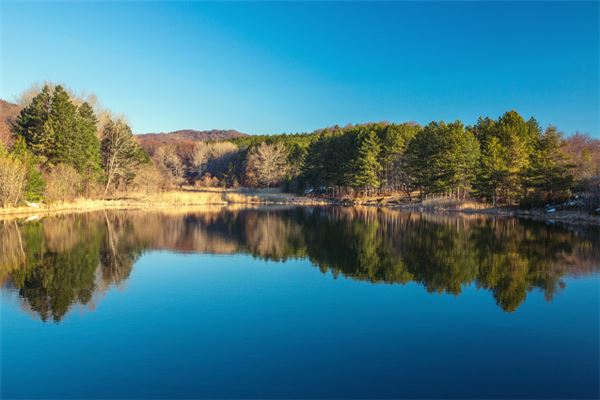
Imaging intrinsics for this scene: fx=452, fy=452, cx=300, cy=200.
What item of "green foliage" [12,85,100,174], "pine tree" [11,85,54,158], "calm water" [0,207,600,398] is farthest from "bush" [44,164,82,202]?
"calm water" [0,207,600,398]

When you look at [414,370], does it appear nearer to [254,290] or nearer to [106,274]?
[254,290]

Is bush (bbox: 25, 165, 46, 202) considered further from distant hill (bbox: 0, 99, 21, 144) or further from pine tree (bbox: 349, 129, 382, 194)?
pine tree (bbox: 349, 129, 382, 194)

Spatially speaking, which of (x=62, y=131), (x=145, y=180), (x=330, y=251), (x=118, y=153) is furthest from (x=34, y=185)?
(x=330, y=251)

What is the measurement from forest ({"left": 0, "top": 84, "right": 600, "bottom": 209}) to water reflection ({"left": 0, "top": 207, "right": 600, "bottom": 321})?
997 cm

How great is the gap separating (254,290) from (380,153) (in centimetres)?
5478

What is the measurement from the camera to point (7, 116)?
210 feet

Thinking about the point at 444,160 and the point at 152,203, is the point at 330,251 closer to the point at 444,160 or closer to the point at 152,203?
the point at 444,160

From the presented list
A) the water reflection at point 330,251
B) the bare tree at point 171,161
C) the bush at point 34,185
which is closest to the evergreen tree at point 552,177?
the water reflection at point 330,251

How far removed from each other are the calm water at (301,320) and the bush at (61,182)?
25.0 metres

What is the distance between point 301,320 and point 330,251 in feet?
37.3

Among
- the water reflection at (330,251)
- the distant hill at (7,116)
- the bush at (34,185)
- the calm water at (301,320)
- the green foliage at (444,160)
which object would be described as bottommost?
the calm water at (301,320)

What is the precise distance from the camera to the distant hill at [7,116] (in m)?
57.3

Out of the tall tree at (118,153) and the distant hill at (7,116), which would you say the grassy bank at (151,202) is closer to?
→ the tall tree at (118,153)

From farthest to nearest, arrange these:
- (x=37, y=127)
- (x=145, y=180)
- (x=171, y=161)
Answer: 1. (x=171, y=161)
2. (x=145, y=180)
3. (x=37, y=127)
